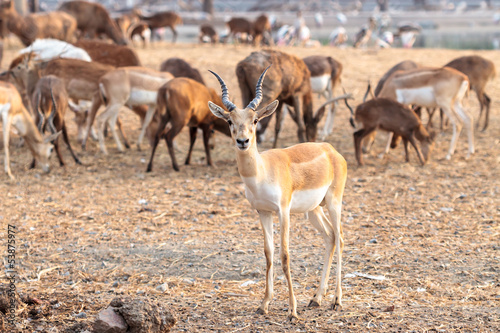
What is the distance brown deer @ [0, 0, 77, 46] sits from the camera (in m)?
17.7

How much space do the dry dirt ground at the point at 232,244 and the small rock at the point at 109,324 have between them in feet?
1.07

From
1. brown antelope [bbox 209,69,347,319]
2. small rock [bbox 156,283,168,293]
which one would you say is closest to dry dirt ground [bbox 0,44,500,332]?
small rock [bbox 156,283,168,293]

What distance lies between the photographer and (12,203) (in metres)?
8.02

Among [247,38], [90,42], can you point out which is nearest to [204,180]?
[90,42]

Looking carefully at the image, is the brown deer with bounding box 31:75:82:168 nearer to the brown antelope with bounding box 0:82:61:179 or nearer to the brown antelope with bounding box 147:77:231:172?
the brown antelope with bounding box 0:82:61:179

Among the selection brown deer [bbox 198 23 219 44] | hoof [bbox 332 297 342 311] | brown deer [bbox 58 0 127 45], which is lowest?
brown deer [bbox 198 23 219 44]

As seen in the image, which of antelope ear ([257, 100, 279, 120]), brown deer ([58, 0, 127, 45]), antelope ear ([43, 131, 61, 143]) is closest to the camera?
antelope ear ([257, 100, 279, 120])

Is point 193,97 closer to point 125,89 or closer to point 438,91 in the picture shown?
point 125,89

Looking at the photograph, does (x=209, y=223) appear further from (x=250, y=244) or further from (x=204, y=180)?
(x=204, y=180)

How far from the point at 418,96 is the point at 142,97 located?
427 cm

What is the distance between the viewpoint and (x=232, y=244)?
671cm

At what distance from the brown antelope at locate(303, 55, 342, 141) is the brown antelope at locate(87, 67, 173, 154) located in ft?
9.17

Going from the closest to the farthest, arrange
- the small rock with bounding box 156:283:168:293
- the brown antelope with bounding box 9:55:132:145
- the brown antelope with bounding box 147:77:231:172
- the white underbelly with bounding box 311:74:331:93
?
1. the small rock with bounding box 156:283:168:293
2. the brown antelope with bounding box 147:77:231:172
3. the brown antelope with bounding box 9:55:132:145
4. the white underbelly with bounding box 311:74:331:93

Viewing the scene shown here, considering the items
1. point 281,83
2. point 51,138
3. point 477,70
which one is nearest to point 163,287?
point 51,138
